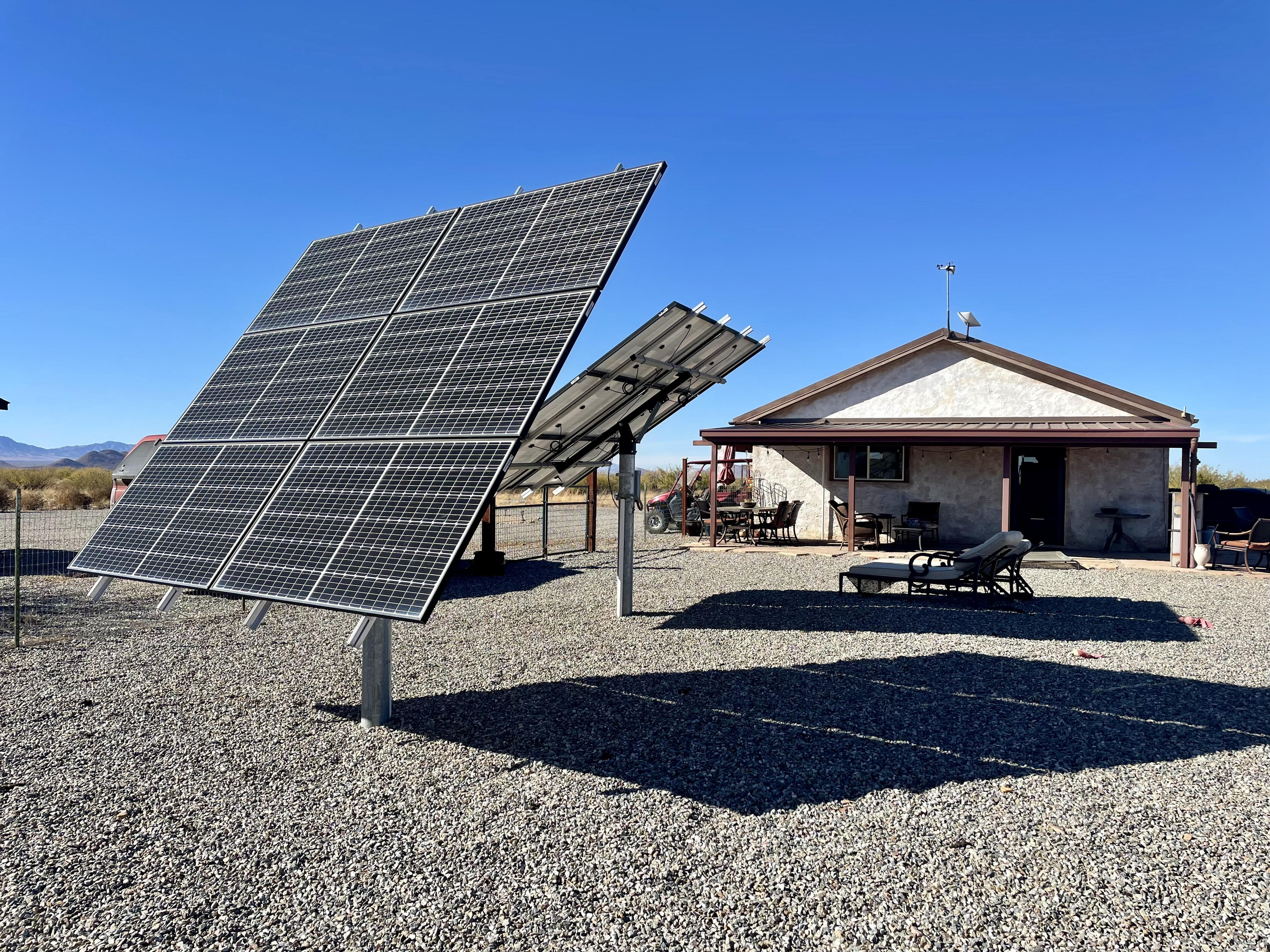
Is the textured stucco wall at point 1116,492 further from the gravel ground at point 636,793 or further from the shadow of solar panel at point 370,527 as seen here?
the shadow of solar panel at point 370,527

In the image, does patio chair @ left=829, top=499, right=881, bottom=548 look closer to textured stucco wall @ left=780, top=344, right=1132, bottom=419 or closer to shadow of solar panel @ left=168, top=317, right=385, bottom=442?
textured stucco wall @ left=780, top=344, right=1132, bottom=419

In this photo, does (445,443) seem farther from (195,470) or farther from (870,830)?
(870,830)

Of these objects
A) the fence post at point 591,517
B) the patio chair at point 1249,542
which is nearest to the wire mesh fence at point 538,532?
the fence post at point 591,517

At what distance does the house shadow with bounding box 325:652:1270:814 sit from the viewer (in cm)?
499

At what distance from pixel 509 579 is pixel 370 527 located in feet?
28.1

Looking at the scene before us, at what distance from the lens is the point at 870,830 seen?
4.21m

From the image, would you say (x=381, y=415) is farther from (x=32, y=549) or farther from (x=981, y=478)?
(x=981, y=478)

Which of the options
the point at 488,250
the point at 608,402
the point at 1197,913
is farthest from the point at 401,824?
the point at 608,402

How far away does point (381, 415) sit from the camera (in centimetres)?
551

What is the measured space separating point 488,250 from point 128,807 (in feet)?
15.2

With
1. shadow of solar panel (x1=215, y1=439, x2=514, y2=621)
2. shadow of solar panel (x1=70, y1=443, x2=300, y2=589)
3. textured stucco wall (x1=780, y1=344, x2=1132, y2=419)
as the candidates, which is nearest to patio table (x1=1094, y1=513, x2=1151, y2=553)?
textured stucco wall (x1=780, y1=344, x2=1132, y2=419)

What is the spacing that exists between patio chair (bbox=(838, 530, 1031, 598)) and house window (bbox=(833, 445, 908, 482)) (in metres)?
8.14

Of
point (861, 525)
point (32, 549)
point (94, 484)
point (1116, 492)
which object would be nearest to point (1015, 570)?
point (861, 525)

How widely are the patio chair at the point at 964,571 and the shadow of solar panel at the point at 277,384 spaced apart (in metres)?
7.75
